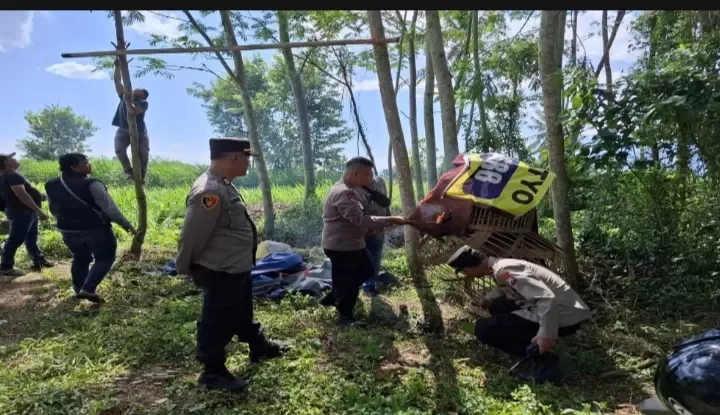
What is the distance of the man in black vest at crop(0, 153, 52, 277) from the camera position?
6.34m

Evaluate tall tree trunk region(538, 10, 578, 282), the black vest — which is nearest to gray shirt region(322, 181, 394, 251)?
tall tree trunk region(538, 10, 578, 282)

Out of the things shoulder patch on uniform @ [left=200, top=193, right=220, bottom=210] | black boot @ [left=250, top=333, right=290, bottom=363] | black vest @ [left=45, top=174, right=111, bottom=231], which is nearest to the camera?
shoulder patch on uniform @ [left=200, top=193, right=220, bottom=210]

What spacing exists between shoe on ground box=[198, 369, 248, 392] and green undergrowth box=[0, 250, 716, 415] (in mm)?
62

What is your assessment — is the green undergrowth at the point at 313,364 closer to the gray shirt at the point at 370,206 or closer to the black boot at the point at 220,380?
the black boot at the point at 220,380

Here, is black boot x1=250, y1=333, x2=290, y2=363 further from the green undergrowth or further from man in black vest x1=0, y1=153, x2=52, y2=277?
man in black vest x1=0, y1=153, x2=52, y2=277

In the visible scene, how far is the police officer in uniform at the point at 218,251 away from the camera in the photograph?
321 cm

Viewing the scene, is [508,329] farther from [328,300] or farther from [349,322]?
[328,300]

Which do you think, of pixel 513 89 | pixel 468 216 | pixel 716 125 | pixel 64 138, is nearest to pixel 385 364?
pixel 468 216

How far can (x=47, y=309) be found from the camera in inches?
216

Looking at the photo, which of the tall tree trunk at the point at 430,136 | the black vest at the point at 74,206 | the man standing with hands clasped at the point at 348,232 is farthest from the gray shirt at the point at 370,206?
the tall tree trunk at the point at 430,136

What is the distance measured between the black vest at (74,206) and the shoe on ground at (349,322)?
8.59 ft

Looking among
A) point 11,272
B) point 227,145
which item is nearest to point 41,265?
point 11,272

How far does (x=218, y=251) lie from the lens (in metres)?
3.31
